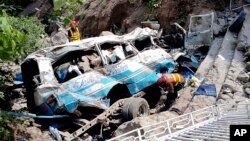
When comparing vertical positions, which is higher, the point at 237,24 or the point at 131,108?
the point at 237,24

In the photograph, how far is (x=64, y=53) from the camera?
28.2 feet

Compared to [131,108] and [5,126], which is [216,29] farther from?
[5,126]

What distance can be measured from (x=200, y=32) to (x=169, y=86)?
4.31 meters

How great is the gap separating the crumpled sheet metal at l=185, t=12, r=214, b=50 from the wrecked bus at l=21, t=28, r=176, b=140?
9.63 feet

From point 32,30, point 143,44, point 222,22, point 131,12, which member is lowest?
point 143,44

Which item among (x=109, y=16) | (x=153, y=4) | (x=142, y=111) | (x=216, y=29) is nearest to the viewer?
(x=142, y=111)

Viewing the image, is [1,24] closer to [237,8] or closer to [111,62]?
[111,62]

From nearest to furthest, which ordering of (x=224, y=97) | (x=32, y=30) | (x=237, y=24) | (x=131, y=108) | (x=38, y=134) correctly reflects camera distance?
(x=38, y=134), (x=131, y=108), (x=224, y=97), (x=237, y=24), (x=32, y=30)

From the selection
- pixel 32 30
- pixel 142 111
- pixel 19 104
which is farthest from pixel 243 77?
pixel 32 30

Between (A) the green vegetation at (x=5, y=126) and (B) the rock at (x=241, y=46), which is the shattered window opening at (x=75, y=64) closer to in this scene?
(A) the green vegetation at (x=5, y=126)

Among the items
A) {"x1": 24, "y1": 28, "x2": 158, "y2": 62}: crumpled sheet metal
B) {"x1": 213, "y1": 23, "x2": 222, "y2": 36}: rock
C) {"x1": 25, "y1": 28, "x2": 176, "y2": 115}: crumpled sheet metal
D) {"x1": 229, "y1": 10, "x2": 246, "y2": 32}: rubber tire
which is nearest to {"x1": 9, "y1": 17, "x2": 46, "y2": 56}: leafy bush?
{"x1": 24, "y1": 28, "x2": 158, "y2": 62}: crumpled sheet metal

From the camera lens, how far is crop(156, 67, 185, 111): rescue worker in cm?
879

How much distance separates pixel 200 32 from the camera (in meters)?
12.6

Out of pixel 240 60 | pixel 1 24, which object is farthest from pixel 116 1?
pixel 1 24
